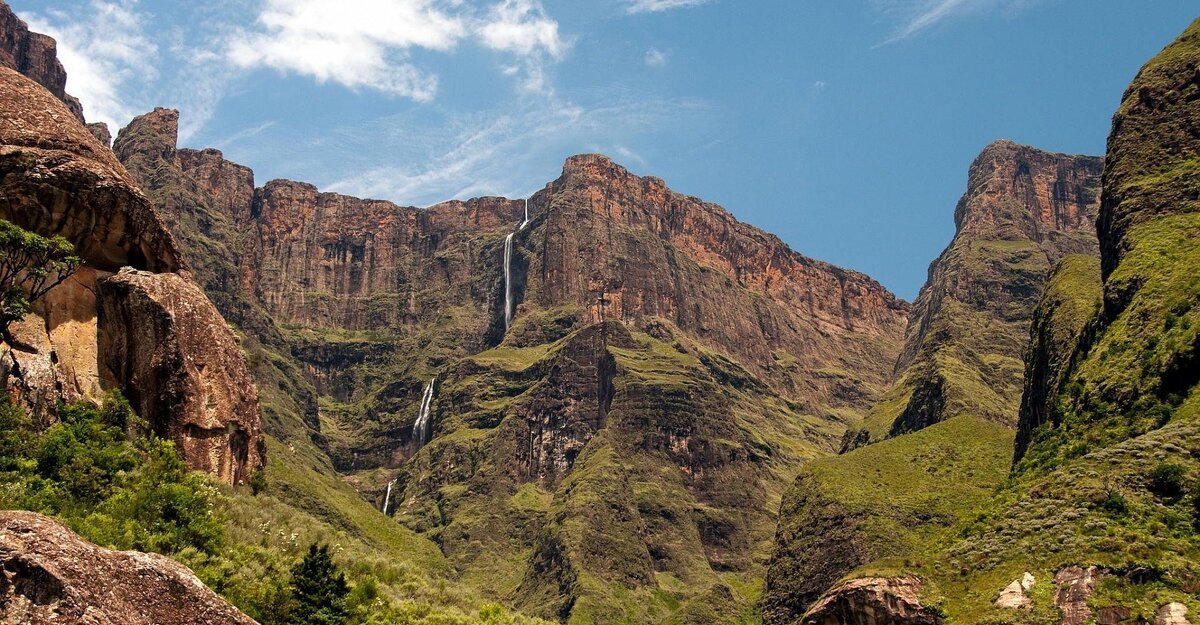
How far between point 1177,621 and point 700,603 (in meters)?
126

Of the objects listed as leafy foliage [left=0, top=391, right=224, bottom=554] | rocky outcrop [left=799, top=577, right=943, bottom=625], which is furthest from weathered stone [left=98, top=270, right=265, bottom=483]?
rocky outcrop [left=799, top=577, right=943, bottom=625]

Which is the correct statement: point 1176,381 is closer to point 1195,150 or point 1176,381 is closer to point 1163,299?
point 1163,299

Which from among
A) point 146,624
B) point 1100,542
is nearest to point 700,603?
point 1100,542

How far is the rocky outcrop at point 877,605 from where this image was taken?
7056 centimetres

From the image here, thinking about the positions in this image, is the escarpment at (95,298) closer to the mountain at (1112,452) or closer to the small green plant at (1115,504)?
the mountain at (1112,452)

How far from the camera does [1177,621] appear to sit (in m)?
54.3

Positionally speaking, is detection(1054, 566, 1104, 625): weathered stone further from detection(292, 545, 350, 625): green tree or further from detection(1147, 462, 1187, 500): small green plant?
detection(292, 545, 350, 625): green tree

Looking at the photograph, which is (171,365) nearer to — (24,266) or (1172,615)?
(24,266)

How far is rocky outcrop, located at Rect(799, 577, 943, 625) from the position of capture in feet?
232

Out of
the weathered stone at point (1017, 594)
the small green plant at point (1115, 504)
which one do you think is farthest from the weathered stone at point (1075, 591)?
the small green plant at point (1115, 504)

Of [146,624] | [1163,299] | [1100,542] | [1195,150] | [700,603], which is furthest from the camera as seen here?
[700,603]

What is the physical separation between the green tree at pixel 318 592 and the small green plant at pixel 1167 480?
50900mm

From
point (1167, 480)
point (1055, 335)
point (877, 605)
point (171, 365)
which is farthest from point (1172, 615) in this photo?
point (1055, 335)

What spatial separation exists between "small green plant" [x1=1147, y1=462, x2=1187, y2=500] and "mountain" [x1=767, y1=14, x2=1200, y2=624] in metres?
0.09
